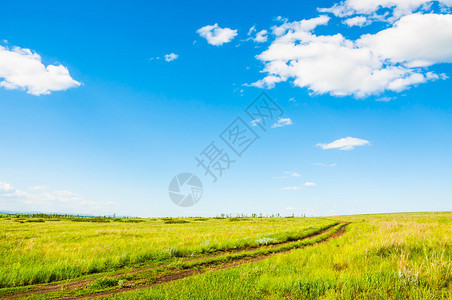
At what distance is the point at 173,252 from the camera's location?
13047 millimetres

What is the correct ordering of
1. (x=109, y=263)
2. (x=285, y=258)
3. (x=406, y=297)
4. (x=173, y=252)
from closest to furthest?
(x=406, y=297) < (x=285, y=258) < (x=109, y=263) < (x=173, y=252)

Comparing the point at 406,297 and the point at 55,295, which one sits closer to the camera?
the point at 406,297

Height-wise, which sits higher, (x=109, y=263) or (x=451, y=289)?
(x=451, y=289)

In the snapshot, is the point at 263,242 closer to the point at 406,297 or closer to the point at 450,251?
the point at 450,251

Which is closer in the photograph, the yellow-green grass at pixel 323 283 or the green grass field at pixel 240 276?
the yellow-green grass at pixel 323 283

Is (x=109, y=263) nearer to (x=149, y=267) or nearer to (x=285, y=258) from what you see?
(x=149, y=267)

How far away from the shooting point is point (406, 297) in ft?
17.2

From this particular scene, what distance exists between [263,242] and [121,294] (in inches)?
469

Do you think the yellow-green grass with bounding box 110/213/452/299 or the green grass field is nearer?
the yellow-green grass with bounding box 110/213/452/299

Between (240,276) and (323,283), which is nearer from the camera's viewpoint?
(323,283)

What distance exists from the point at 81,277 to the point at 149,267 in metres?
2.59

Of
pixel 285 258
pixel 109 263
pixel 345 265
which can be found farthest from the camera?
pixel 109 263

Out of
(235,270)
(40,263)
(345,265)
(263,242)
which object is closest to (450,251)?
(345,265)

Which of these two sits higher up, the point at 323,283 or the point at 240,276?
the point at 323,283
